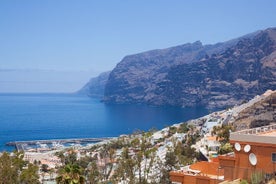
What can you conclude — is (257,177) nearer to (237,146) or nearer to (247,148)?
(247,148)

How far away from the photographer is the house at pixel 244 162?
2041 centimetres

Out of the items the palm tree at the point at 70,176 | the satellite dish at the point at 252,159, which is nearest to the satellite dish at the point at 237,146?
the satellite dish at the point at 252,159

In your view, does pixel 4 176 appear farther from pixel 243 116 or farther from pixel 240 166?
pixel 243 116

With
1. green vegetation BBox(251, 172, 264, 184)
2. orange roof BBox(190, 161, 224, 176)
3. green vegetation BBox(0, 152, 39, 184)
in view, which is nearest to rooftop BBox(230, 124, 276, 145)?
green vegetation BBox(251, 172, 264, 184)

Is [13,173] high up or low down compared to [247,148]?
down

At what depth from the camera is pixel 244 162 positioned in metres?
21.4

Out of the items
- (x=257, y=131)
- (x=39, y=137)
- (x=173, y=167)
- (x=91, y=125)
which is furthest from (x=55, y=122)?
(x=257, y=131)

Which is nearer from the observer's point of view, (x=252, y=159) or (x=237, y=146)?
(x=252, y=159)

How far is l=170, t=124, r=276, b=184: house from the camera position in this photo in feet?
66.9

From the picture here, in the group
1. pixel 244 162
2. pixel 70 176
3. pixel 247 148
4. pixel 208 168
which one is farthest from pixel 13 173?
pixel 247 148

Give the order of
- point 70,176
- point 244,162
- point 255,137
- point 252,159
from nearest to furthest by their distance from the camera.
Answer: point 70,176
point 255,137
point 252,159
point 244,162

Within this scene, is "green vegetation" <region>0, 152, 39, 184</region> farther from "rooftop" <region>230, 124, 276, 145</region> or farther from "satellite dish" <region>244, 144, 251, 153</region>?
"satellite dish" <region>244, 144, 251, 153</region>

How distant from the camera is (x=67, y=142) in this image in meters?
117

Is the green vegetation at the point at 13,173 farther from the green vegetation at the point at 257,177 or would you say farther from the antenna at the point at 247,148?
the green vegetation at the point at 257,177
